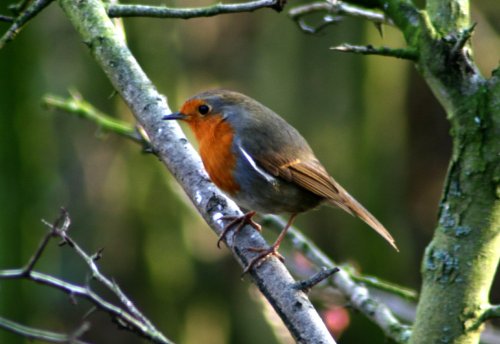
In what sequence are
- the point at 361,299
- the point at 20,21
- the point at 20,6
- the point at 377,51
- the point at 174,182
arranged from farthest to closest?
the point at 174,182 → the point at 20,6 → the point at 361,299 → the point at 20,21 → the point at 377,51

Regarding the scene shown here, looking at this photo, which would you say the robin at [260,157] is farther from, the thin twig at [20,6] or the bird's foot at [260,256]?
the thin twig at [20,6]

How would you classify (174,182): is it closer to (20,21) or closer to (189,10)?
(20,21)

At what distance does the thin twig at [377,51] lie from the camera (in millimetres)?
2541

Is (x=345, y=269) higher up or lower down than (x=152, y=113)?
lower down

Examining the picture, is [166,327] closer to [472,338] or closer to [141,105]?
[141,105]

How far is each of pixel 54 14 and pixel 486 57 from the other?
4497mm

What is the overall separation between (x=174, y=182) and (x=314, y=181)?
3332 mm

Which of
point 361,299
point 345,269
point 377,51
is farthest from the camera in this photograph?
point 345,269

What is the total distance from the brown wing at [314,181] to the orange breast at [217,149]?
0.20 m

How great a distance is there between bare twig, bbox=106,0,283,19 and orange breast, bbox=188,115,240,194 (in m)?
0.79

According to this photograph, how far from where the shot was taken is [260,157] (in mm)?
3930

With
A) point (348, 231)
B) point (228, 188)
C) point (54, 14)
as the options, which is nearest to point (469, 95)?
point (228, 188)

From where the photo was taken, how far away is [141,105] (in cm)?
323

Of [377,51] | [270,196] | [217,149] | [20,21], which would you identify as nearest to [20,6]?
[20,21]
